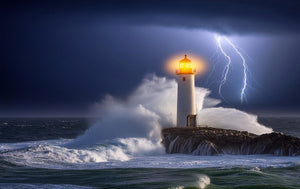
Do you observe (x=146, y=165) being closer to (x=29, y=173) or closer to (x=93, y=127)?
(x=29, y=173)

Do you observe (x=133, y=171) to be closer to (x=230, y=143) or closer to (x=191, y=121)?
(x=230, y=143)

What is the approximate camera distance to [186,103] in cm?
3095

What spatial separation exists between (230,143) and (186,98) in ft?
20.7

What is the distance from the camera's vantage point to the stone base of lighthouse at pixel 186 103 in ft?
101

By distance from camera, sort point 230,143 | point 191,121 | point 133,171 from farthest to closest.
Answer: point 191,121
point 230,143
point 133,171

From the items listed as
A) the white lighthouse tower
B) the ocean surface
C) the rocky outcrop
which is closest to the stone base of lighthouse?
the white lighthouse tower

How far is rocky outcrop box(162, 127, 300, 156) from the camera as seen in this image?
Answer: 958 inches

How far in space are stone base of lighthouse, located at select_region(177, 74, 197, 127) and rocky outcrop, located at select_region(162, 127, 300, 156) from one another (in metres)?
2.83

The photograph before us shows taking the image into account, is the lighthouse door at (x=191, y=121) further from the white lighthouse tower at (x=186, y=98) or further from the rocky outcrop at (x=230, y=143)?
the rocky outcrop at (x=230, y=143)

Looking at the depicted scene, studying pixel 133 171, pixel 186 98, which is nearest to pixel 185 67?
pixel 186 98

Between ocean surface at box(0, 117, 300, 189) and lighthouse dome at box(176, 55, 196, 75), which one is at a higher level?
lighthouse dome at box(176, 55, 196, 75)

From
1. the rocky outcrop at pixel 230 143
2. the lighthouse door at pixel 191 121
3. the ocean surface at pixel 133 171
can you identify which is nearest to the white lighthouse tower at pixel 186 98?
the lighthouse door at pixel 191 121

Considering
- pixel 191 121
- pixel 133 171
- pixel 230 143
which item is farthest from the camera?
pixel 191 121

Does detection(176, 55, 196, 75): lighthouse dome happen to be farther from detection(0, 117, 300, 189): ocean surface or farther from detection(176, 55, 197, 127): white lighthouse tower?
detection(0, 117, 300, 189): ocean surface
